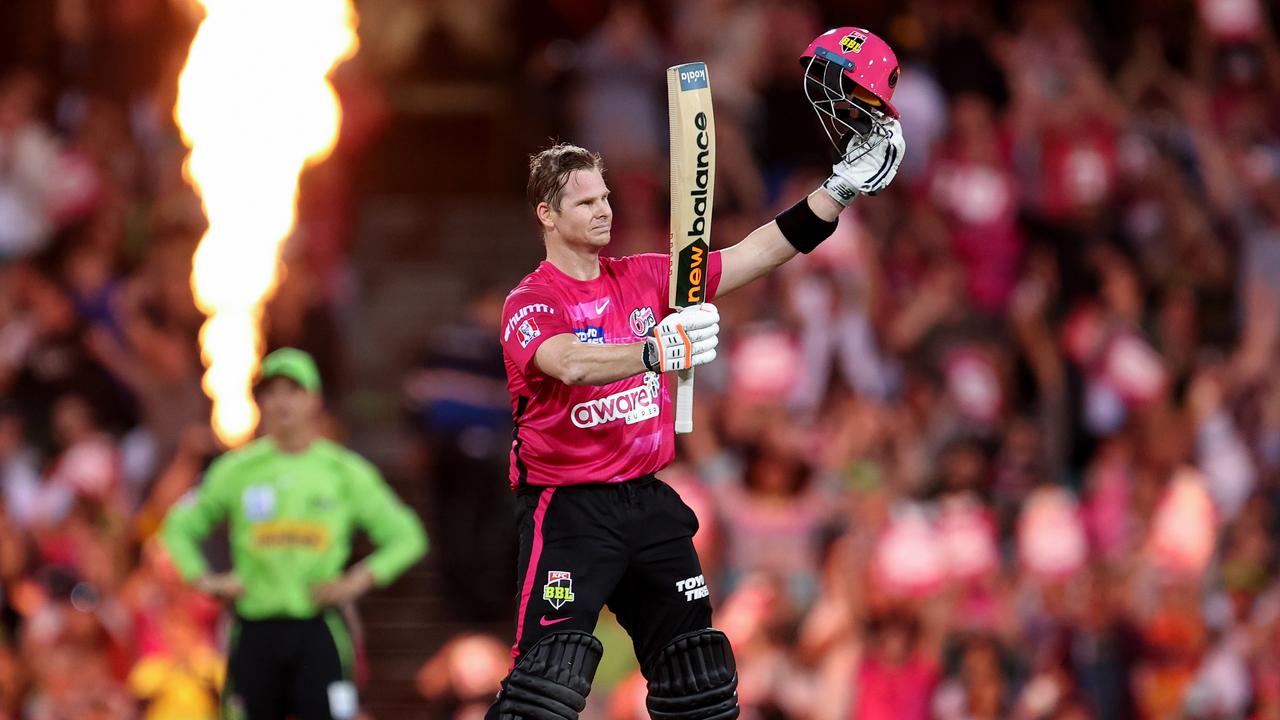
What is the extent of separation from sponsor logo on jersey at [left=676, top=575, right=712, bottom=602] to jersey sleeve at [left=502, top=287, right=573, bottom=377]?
104cm

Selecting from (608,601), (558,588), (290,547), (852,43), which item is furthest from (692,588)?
(290,547)

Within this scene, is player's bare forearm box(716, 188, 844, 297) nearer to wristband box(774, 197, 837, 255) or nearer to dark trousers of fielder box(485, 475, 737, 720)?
wristband box(774, 197, 837, 255)

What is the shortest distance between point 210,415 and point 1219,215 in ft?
27.5

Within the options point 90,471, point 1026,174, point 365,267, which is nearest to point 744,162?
point 1026,174

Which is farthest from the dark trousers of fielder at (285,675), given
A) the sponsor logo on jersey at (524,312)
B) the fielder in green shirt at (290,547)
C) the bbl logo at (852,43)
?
the bbl logo at (852,43)

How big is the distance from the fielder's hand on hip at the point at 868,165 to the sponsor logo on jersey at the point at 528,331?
4.40 feet

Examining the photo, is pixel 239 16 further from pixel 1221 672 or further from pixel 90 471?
pixel 1221 672

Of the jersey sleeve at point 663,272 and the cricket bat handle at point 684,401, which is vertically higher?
the jersey sleeve at point 663,272

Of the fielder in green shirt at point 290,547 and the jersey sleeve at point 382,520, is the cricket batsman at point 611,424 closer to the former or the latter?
the fielder in green shirt at point 290,547

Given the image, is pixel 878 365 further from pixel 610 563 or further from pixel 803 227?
pixel 610 563

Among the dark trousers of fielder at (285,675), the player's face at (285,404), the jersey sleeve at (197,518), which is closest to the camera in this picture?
the dark trousers of fielder at (285,675)

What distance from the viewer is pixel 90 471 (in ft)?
47.2

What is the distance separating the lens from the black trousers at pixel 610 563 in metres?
7.95

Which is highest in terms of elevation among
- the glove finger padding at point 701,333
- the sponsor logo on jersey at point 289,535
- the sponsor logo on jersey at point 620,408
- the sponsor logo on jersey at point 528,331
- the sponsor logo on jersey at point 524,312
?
the sponsor logo on jersey at point 289,535
